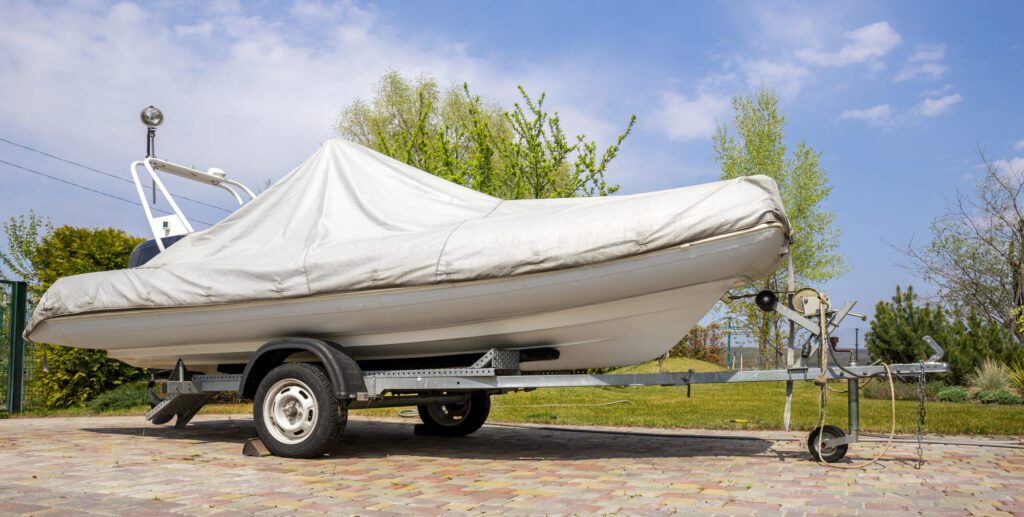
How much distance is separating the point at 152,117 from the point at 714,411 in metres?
8.84

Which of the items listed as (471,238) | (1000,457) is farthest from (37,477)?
(1000,457)

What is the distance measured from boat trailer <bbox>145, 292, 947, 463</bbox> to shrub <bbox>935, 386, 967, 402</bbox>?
9998 millimetres

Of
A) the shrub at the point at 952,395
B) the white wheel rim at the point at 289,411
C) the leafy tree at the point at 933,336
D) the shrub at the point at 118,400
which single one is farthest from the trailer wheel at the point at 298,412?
the leafy tree at the point at 933,336

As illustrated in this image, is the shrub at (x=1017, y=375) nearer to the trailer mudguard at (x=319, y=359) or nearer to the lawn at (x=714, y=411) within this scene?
the lawn at (x=714, y=411)

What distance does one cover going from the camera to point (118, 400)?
1266 centimetres

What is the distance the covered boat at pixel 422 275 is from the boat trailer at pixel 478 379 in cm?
29

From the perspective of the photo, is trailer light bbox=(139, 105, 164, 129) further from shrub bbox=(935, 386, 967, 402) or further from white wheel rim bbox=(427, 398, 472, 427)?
shrub bbox=(935, 386, 967, 402)

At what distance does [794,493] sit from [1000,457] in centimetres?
311

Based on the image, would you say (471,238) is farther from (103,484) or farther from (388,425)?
(388,425)

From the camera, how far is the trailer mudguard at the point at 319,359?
6.39 m

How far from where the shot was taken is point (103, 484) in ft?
17.1

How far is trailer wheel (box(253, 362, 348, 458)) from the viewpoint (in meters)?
6.43

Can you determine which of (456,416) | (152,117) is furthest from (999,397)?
(152,117)

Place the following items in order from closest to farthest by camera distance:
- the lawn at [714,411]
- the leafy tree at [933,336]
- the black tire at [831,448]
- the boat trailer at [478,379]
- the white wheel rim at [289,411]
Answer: the boat trailer at [478,379] < the black tire at [831,448] < the white wheel rim at [289,411] < the lawn at [714,411] < the leafy tree at [933,336]
